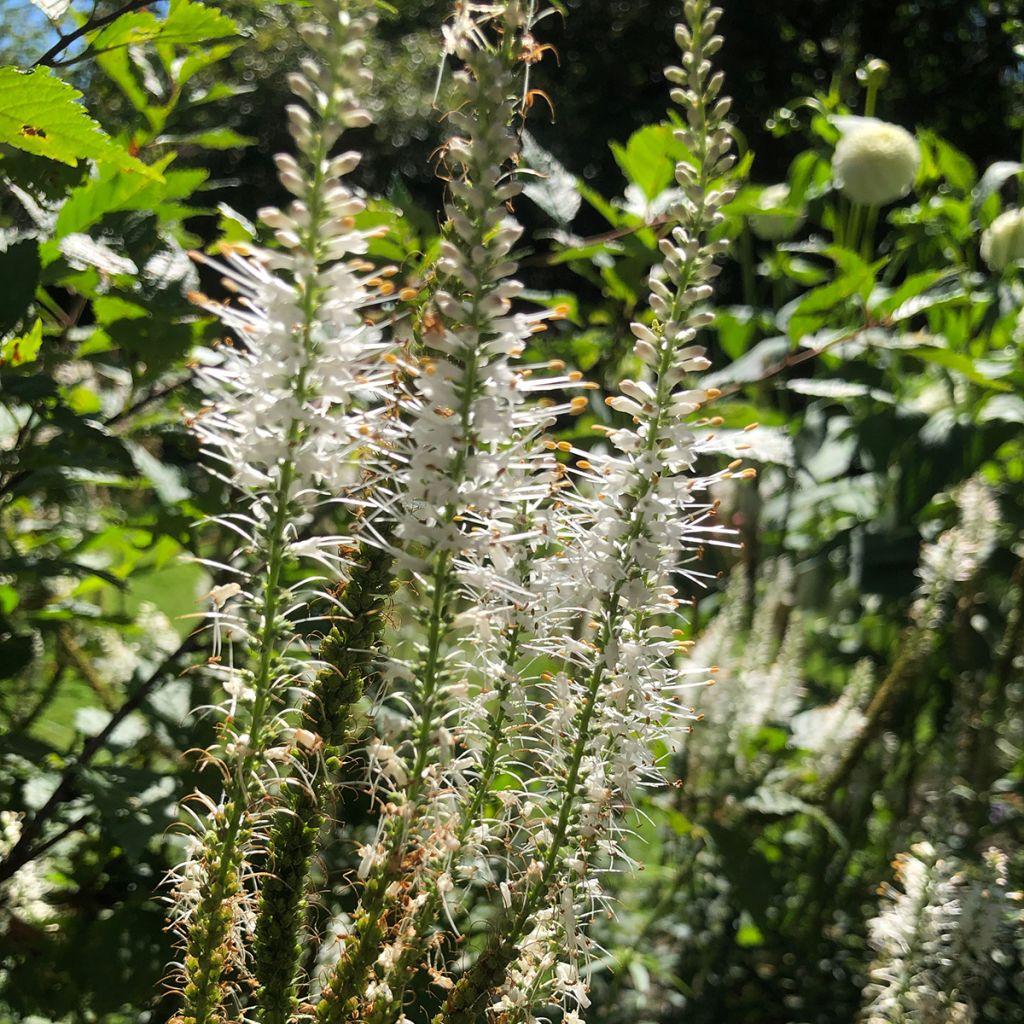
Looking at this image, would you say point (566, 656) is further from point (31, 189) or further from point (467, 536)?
point (31, 189)

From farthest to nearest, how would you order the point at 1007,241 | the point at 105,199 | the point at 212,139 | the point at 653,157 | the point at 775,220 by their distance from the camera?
the point at 775,220
the point at 1007,241
the point at 653,157
the point at 212,139
the point at 105,199

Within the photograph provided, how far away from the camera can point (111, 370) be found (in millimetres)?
1575

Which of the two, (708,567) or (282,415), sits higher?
(708,567)

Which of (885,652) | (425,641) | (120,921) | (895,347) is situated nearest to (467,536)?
(425,641)

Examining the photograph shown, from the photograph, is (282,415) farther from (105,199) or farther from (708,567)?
(708,567)

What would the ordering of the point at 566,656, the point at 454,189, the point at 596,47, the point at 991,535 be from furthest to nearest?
1. the point at 596,47
2. the point at 991,535
3. the point at 566,656
4. the point at 454,189

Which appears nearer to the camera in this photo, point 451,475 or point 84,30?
point 451,475

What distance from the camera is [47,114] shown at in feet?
3.47

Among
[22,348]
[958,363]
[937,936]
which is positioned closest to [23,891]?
[22,348]

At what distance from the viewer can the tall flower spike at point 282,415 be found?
0.67 meters

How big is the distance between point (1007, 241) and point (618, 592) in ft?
5.78

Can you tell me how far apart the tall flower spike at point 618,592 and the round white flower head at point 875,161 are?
135 cm

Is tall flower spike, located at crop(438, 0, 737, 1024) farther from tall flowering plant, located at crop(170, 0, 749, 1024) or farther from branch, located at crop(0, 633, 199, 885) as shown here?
branch, located at crop(0, 633, 199, 885)

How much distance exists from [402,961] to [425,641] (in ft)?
0.73
